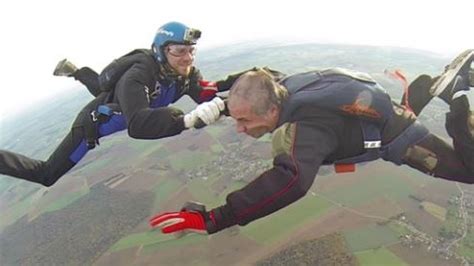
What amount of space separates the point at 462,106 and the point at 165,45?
11.1 feet

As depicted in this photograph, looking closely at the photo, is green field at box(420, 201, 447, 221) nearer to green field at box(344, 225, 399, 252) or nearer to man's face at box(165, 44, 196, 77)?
green field at box(344, 225, 399, 252)

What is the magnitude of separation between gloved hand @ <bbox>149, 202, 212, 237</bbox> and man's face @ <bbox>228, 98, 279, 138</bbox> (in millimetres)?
727

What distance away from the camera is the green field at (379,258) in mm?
31703

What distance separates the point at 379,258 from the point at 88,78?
1213 inches

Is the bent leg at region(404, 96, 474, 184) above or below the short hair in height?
below

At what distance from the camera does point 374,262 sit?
104 ft

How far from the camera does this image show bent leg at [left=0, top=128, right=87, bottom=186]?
5648mm

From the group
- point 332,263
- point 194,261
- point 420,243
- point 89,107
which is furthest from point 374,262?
point 89,107

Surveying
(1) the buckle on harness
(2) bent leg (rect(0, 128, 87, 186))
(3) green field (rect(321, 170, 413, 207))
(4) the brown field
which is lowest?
(4) the brown field

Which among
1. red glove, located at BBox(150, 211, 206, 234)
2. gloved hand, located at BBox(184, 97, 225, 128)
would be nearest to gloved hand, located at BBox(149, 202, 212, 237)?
red glove, located at BBox(150, 211, 206, 234)

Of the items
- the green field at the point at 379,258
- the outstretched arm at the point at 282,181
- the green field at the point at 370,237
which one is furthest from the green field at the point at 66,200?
the outstretched arm at the point at 282,181

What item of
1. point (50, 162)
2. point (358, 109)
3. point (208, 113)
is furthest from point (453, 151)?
point (50, 162)

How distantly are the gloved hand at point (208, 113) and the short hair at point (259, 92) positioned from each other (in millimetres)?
896

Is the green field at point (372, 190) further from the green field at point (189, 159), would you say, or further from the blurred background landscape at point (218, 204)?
the green field at point (189, 159)
